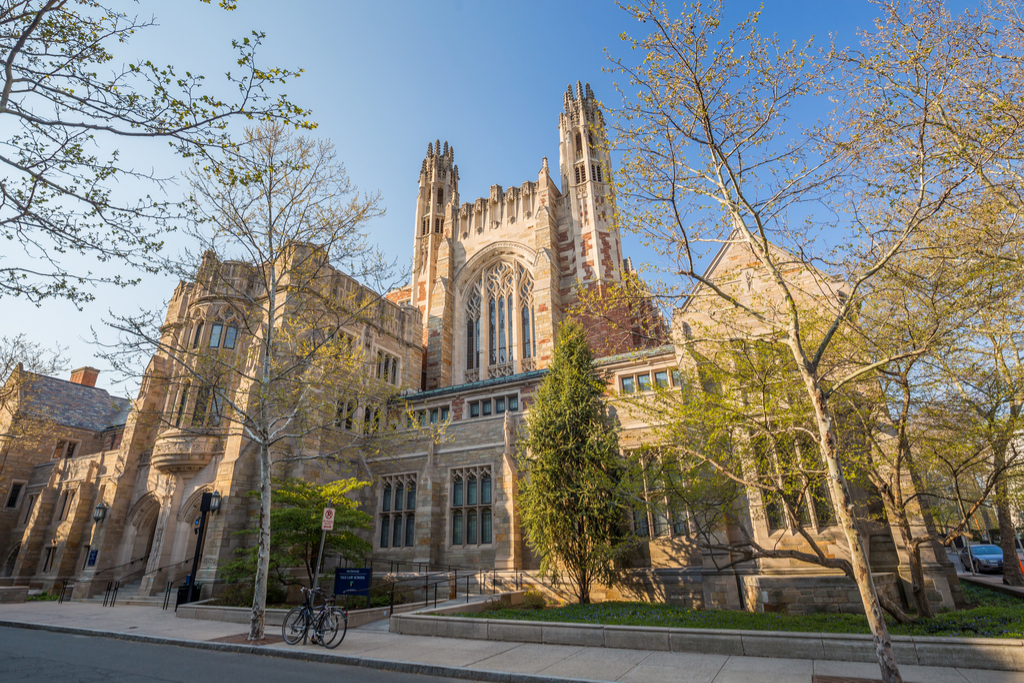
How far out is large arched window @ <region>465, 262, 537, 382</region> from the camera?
27.2 m

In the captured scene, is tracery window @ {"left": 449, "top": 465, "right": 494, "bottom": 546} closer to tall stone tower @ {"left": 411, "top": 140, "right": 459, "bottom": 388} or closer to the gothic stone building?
the gothic stone building

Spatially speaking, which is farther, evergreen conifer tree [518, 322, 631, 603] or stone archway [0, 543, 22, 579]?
stone archway [0, 543, 22, 579]

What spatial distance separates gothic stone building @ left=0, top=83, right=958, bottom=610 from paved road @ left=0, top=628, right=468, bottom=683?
16.1 feet

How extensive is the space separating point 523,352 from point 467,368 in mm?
3594

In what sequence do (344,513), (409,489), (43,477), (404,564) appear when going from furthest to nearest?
(43,477)
(409,489)
(404,564)
(344,513)

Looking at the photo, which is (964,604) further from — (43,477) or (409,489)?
(43,477)

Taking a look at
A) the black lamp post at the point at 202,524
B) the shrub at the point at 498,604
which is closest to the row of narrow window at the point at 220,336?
the black lamp post at the point at 202,524

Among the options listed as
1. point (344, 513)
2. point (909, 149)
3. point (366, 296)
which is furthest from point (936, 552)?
point (366, 296)

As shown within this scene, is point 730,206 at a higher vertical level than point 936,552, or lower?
higher

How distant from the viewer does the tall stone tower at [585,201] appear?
2802cm

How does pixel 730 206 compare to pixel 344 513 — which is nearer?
pixel 730 206

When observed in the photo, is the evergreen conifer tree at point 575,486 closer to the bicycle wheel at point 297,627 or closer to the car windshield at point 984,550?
the bicycle wheel at point 297,627

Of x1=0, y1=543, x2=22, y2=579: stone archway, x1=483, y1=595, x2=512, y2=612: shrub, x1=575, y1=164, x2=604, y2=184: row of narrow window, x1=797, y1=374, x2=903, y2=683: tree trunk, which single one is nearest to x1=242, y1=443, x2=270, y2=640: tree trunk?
x1=483, y1=595, x2=512, y2=612: shrub

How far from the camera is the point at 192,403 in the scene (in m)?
20.5
